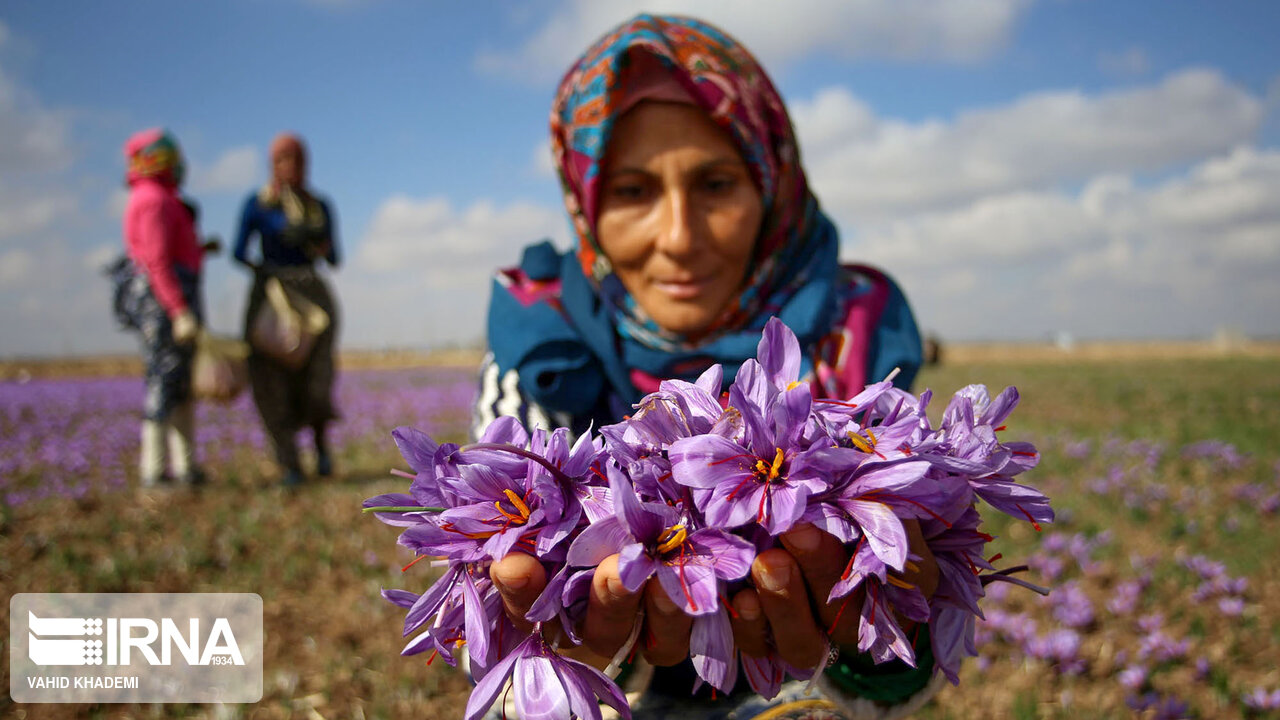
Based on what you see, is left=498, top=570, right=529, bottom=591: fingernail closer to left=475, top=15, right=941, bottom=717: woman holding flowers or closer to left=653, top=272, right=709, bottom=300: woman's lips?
left=475, top=15, right=941, bottom=717: woman holding flowers

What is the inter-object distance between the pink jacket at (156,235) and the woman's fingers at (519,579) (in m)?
5.36

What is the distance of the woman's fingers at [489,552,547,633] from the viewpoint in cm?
Answer: 83

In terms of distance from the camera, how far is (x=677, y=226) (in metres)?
1.66

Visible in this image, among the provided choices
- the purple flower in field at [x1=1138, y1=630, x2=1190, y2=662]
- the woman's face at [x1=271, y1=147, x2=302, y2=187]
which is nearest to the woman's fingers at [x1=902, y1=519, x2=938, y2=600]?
the purple flower in field at [x1=1138, y1=630, x2=1190, y2=662]

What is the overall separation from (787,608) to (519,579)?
31cm

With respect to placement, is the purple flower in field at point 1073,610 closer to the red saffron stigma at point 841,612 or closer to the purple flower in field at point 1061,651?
the purple flower in field at point 1061,651

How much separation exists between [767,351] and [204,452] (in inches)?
353

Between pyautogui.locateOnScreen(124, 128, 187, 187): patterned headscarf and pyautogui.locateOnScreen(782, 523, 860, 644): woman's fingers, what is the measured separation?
19.6 feet

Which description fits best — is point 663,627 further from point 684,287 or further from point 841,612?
point 684,287

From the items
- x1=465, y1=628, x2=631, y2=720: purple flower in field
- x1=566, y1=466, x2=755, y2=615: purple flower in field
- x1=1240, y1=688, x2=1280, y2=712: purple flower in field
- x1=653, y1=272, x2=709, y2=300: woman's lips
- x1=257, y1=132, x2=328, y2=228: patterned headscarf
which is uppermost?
x1=257, y1=132, x2=328, y2=228: patterned headscarf

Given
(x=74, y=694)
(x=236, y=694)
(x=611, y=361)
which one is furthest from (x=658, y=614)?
(x=74, y=694)

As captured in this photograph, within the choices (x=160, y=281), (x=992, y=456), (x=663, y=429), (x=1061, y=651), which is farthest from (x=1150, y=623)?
(x=160, y=281)

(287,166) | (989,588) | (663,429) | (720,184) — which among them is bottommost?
(989,588)

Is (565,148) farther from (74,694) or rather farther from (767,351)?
(74,694)
